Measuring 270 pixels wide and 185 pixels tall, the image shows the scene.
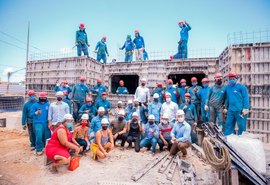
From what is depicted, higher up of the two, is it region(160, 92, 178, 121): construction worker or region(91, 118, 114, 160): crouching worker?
region(160, 92, 178, 121): construction worker

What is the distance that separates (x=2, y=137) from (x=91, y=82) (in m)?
5.49

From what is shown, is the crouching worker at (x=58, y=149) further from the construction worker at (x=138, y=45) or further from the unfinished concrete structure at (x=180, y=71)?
the construction worker at (x=138, y=45)

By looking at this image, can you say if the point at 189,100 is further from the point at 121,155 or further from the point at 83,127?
the point at 83,127

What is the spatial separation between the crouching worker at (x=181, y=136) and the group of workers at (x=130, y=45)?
21.3 ft

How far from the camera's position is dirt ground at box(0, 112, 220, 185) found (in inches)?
174

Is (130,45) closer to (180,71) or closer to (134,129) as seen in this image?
(180,71)

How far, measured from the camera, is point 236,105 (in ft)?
19.0

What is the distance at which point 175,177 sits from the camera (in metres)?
4.65

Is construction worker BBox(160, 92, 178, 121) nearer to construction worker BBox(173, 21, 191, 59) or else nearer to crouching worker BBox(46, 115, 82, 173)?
crouching worker BBox(46, 115, 82, 173)

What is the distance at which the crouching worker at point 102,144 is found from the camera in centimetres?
555

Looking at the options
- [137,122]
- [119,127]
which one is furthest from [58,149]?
[137,122]

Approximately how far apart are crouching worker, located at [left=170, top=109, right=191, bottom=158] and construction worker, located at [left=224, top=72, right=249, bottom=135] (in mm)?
1411

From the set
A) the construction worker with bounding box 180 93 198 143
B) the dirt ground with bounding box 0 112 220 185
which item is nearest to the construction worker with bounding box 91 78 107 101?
the dirt ground with bounding box 0 112 220 185

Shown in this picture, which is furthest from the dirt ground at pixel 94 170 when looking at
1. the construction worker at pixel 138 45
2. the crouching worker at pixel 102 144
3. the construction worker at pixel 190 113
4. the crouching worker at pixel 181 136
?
the construction worker at pixel 138 45
